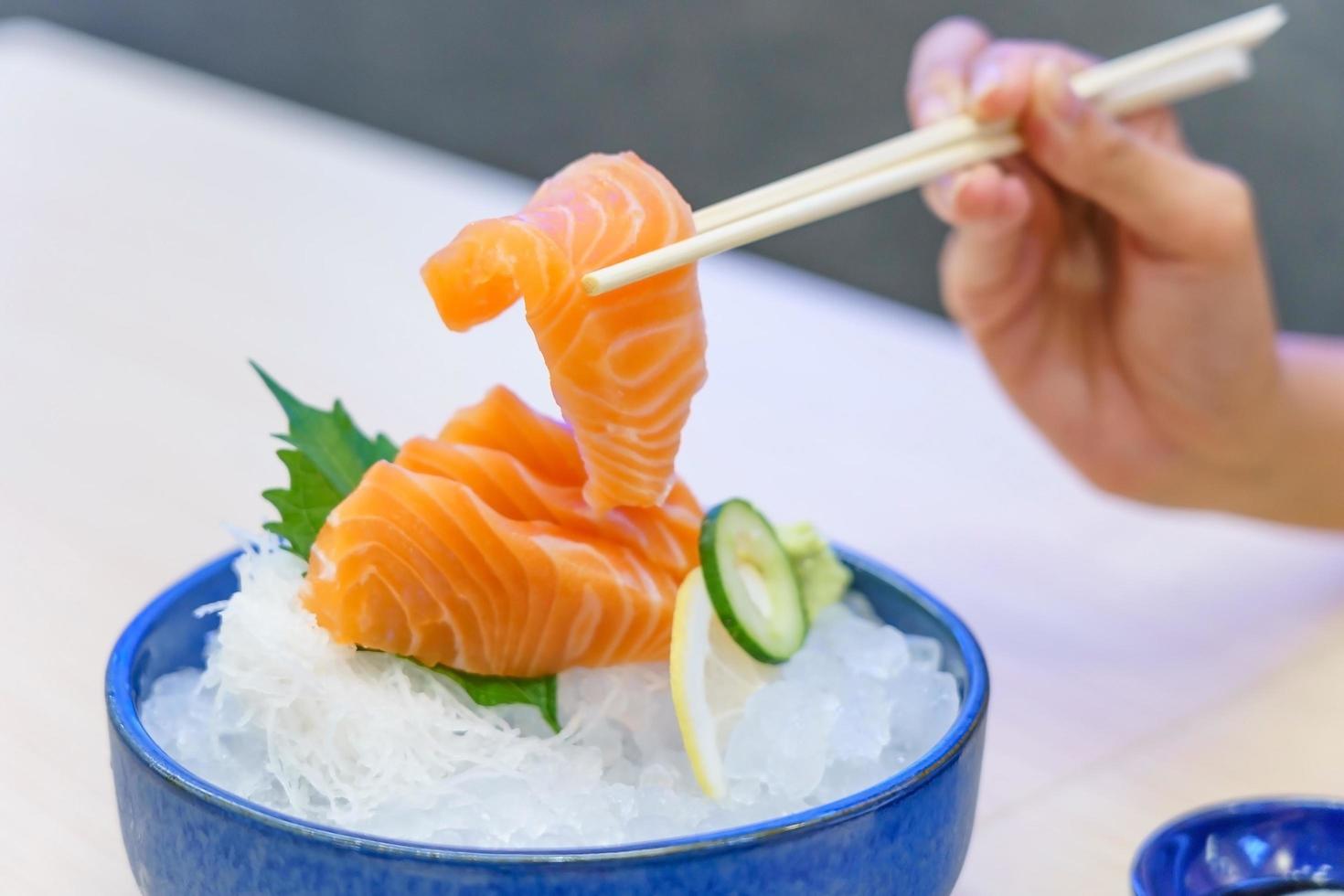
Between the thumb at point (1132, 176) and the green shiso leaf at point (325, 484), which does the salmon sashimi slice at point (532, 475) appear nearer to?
the green shiso leaf at point (325, 484)

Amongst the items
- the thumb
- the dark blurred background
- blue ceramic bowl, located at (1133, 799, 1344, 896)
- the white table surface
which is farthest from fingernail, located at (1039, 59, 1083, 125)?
the dark blurred background

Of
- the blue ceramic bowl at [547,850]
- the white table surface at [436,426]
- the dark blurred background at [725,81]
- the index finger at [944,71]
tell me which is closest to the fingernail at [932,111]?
the index finger at [944,71]

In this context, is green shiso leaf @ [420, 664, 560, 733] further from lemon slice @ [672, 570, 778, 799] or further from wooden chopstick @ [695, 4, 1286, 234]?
wooden chopstick @ [695, 4, 1286, 234]

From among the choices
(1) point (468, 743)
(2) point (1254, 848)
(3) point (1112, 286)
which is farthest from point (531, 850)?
(3) point (1112, 286)

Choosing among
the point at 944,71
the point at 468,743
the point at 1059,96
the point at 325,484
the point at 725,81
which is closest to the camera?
the point at 468,743

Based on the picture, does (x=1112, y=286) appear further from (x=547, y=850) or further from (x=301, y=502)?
(x=547, y=850)

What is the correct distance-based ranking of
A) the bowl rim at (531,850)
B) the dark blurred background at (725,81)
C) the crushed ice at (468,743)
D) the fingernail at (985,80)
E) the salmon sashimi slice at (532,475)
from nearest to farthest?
the bowl rim at (531,850)
the crushed ice at (468,743)
the salmon sashimi slice at (532,475)
the fingernail at (985,80)
the dark blurred background at (725,81)
